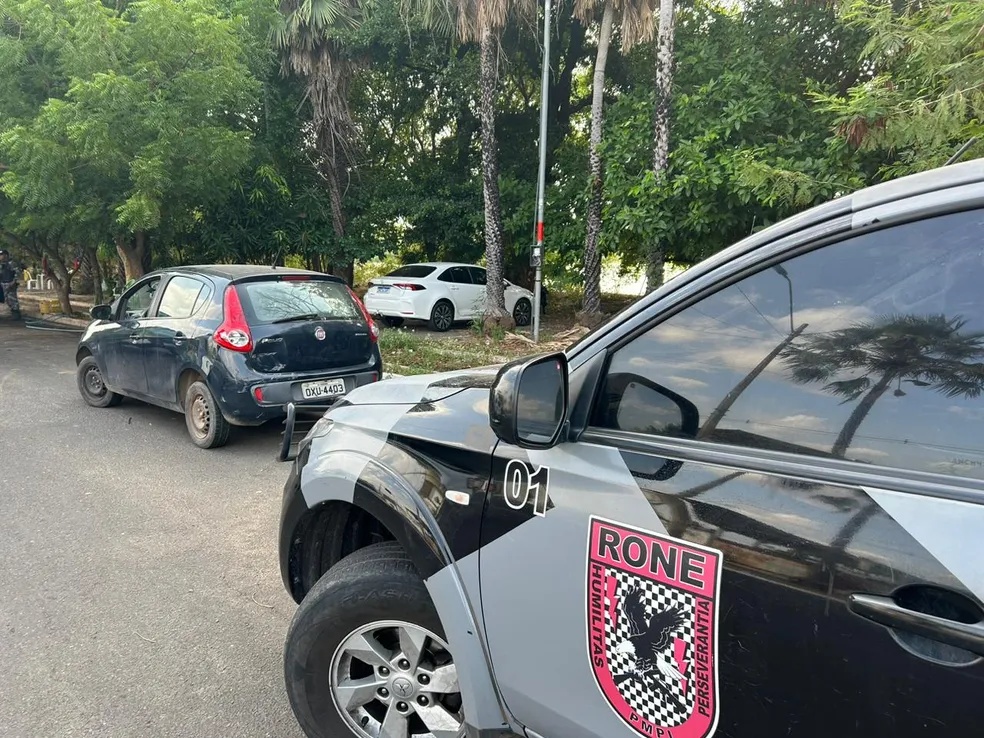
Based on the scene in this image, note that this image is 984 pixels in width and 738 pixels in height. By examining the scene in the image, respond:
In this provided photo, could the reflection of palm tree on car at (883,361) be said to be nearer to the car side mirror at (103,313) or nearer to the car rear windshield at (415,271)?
the car side mirror at (103,313)

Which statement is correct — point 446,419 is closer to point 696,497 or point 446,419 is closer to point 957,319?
point 696,497

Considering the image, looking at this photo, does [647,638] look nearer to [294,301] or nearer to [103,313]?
[294,301]

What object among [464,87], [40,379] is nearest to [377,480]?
[40,379]

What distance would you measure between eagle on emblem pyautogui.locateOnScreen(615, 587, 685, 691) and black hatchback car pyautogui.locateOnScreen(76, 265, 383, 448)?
469cm

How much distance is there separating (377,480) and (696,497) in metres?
1.09

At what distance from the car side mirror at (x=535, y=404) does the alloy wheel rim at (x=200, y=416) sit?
513 cm

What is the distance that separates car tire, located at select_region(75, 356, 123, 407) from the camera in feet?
24.5

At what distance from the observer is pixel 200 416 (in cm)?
611

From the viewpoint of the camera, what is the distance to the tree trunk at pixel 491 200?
44.0 feet

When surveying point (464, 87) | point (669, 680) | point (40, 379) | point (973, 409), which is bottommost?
point (40, 379)

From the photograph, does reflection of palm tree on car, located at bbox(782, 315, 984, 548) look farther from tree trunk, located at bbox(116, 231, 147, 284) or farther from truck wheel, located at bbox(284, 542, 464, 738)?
tree trunk, located at bbox(116, 231, 147, 284)

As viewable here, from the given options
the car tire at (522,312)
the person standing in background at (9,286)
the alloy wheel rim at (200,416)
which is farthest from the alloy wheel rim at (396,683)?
the person standing in background at (9,286)

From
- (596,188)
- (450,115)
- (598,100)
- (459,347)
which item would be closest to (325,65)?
(450,115)

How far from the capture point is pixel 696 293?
1.57 m
